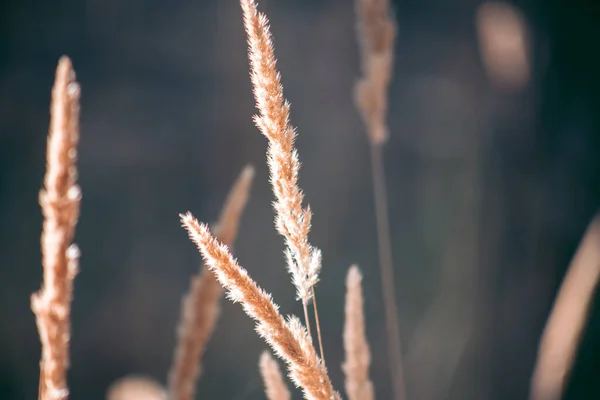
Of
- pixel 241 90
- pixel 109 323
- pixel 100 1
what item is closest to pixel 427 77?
pixel 241 90

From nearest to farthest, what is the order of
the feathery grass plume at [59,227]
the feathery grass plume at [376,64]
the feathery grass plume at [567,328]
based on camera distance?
the feathery grass plume at [59,227] < the feathery grass plume at [567,328] < the feathery grass plume at [376,64]

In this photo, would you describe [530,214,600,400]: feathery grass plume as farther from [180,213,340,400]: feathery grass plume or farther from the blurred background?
the blurred background

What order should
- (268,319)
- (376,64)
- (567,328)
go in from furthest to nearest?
1. (376,64)
2. (567,328)
3. (268,319)

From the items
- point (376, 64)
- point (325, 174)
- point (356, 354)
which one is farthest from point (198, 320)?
point (325, 174)

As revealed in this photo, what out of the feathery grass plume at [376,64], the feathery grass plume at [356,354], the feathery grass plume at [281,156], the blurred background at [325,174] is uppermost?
the blurred background at [325,174]

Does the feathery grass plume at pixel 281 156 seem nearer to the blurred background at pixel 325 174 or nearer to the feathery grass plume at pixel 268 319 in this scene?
the feathery grass plume at pixel 268 319

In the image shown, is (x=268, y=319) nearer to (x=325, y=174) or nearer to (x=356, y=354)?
(x=356, y=354)

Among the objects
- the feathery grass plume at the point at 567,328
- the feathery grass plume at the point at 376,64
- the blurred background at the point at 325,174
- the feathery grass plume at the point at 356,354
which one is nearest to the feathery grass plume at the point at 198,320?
the feathery grass plume at the point at 356,354
